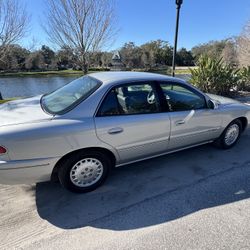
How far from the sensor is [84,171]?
2.85m

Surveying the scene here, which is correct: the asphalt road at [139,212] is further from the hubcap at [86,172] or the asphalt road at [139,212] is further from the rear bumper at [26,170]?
the rear bumper at [26,170]

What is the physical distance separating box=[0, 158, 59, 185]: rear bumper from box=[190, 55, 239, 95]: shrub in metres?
7.10

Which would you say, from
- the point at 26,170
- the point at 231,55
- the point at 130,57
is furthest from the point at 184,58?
the point at 26,170

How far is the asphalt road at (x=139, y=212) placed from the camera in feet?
7.27

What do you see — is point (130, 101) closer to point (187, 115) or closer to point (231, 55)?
point (187, 115)

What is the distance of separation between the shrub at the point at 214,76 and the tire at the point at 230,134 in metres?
4.37

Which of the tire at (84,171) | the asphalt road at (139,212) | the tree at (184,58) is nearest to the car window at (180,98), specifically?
the asphalt road at (139,212)

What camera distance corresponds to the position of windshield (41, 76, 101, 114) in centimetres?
278

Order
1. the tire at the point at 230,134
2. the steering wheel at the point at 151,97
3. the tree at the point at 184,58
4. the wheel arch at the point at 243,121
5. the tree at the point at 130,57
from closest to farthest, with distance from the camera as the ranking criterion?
the steering wheel at the point at 151,97 < the tire at the point at 230,134 < the wheel arch at the point at 243,121 < the tree at the point at 130,57 < the tree at the point at 184,58

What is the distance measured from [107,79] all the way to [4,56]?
9.47 m

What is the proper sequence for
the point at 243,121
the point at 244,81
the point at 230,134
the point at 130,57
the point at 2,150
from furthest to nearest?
the point at 130,57 < the point at 244,81 < the point at 243,121 < the point at 230,134 < the point at 2,150

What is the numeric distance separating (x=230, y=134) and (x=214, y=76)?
4659 mm

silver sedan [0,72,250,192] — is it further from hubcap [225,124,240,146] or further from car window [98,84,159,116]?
hubcap [225,124,240,146]

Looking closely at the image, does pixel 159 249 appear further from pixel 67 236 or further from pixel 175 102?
pixel 175 102
